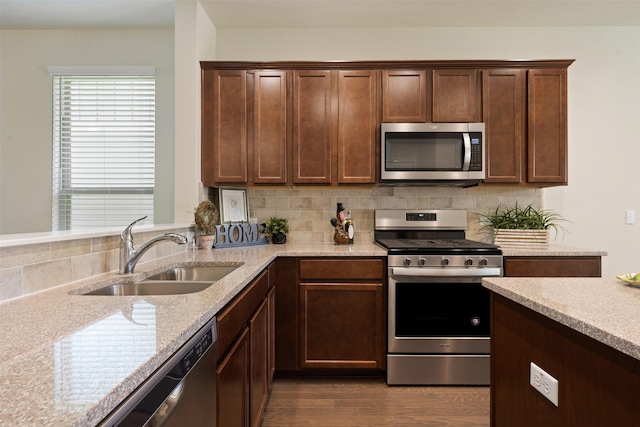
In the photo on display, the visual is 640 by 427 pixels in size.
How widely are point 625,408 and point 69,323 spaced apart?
1241mm

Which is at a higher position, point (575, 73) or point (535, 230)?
point (575, 73)

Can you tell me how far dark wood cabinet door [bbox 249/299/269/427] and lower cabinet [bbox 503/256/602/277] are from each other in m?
1.62

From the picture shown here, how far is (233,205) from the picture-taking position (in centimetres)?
279

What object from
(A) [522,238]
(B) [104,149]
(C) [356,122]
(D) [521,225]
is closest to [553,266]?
(A) [522,238]

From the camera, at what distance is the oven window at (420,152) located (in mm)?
2529

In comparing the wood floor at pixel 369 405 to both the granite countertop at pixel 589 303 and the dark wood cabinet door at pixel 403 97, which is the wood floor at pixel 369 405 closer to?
the granite countertop at pixel 589 303

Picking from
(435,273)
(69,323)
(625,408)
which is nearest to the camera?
(625,408)

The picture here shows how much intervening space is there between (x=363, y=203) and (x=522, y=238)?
122 centimetres

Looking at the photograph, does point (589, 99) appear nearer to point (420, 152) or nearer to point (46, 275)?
point (420, 152)

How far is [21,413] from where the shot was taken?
44 cm

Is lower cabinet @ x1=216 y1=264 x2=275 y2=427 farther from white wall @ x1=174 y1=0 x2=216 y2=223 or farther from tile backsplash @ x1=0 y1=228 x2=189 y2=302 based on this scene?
A: white wall @ x1=174 y1=0 x2=216 y2=223

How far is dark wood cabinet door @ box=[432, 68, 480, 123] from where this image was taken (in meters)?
2.58

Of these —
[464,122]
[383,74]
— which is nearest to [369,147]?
[383,74]

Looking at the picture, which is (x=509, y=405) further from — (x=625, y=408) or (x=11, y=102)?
(x=11, y=102)
